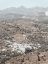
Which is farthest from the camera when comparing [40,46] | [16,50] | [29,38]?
[29,38]

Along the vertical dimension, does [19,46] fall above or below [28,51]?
above

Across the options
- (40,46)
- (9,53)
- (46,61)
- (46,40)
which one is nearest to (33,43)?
(40,46)

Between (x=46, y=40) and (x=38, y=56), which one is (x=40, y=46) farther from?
(x=38, y=56)

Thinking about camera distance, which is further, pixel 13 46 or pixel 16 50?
pixel 13 46

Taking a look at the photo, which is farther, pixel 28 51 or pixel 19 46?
pixel 19 46

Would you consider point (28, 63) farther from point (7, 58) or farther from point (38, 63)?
point (7, 58)

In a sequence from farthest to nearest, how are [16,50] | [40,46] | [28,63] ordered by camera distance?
[40,46] < [16,50] < [28,63]

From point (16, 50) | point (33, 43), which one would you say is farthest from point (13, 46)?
point (33, 43)

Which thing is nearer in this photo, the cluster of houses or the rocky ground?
the rocky ground

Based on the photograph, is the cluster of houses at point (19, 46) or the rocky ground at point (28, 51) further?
the cluster of houses at point (19, 46)
